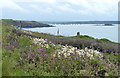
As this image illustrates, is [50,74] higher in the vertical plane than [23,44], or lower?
lower

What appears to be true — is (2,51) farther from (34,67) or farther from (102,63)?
(102,63)

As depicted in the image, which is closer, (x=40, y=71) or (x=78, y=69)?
(x=40, y=71)

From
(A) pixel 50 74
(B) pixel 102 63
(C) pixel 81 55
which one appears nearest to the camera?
(A) pixel 50 74

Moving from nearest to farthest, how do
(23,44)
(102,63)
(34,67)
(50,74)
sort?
(50,74) → (34,67) → (102,63) → (23,44)

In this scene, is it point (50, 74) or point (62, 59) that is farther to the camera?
point (62, 59)

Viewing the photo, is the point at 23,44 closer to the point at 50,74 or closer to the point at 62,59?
the point at 62,59

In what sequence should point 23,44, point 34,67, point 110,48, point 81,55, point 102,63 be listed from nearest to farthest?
point 34,67
point 102,63
point 81,55
point 23,44
point 110,48

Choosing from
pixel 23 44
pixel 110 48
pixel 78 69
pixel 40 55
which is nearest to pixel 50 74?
pixel 78 69

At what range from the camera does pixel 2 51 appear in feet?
31.3

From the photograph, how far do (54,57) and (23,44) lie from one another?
299 cm

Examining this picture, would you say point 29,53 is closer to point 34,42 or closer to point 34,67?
point 34,67

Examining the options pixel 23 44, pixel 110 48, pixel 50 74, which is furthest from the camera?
pixel 110 48

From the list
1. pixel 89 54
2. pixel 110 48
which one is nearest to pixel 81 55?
pixel 89 54

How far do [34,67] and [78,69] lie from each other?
177 centimetres
